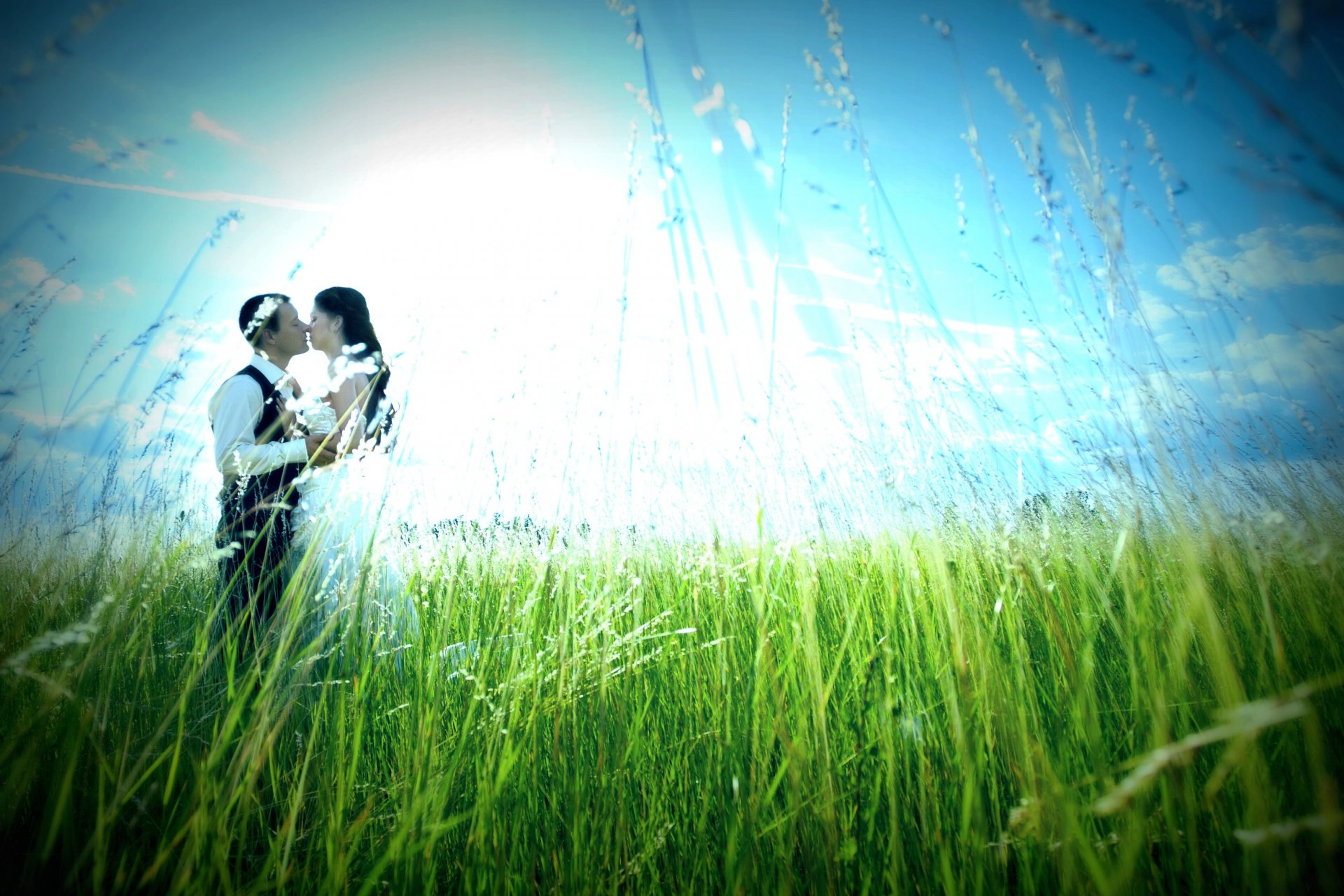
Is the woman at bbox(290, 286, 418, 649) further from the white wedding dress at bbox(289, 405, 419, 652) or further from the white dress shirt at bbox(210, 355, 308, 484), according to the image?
the white dress shirt at bbox(210, 355, 308, 484)

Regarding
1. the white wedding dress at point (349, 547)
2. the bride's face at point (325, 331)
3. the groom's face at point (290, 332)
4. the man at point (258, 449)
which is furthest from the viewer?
the bride's face at point (325, 331)

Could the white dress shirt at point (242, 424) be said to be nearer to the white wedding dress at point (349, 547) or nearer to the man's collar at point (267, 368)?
the man's collar at point (267, 368)

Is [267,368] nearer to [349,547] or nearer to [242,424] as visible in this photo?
[242,424]

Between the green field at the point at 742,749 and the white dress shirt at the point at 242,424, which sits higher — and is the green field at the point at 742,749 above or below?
below

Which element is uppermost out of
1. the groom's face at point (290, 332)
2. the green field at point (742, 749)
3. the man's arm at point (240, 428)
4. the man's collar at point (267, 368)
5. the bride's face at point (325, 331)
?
the bride's face at point (325, 331)

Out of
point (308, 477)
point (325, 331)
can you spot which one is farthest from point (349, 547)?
point (325, 331)

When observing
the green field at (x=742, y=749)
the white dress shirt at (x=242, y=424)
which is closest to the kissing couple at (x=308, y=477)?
the white dress shirt at (x=242, y=424)

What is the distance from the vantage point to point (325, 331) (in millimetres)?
3031

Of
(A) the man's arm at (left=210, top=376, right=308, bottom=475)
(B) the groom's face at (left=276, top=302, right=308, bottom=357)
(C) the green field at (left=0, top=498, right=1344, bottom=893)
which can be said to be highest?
(B) the groom's face at (left=276, top=302, right=308, bottom=357)

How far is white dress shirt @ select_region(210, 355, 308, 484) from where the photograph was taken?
202 cm

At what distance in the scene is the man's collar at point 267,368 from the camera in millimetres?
2465

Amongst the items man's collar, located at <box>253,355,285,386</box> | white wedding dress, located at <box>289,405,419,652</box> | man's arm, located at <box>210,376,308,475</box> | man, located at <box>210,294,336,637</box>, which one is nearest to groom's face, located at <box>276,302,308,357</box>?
man, located at <box>210,294,336,637</box>

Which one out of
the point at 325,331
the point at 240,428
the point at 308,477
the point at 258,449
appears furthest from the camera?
the point at 325,331

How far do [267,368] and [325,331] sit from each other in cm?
60
